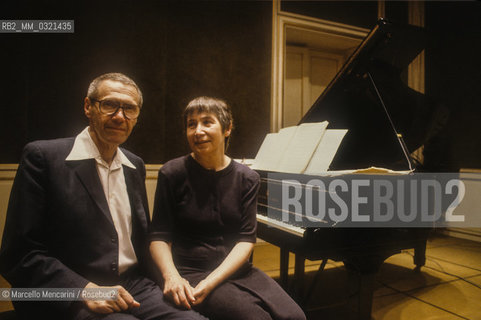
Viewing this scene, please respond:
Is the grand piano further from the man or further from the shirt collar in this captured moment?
the shirt collar

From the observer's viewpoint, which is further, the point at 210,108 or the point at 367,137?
the point at 367,137

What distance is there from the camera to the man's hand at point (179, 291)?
1.19 meters

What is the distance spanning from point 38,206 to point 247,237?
844 millimetres

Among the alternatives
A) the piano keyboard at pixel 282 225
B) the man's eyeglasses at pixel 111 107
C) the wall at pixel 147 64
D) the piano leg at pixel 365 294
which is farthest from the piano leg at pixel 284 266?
the wall at pixel 147 64

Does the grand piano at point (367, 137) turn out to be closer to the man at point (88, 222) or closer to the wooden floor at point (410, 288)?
the wooden floor at point (410, 288)

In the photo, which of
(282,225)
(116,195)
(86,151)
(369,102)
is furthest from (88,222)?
(369,102)

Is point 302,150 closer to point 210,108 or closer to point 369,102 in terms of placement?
point 210,108

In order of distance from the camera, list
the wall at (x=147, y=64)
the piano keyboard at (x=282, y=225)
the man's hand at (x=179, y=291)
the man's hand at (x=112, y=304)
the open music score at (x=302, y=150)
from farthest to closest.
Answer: the wall at (x=147, y=64) < the open music score at (x=302, y=150) < the piano keyboard at (x=282, y=225) < the man's hand at (x=179, y=291) < the man's hand at (x=112, y=304)

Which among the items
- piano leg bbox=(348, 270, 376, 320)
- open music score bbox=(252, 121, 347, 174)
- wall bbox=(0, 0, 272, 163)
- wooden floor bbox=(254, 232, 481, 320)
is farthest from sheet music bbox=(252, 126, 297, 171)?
wall bbox=(0, 0, 272, 163)

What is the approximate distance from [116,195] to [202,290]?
0.53 m

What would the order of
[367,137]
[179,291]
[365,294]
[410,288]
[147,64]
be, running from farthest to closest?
[147,64], [410,288], [367,137], [365,294], [179,291]

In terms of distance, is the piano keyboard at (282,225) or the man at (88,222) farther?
the piano keyboard at (282,225)

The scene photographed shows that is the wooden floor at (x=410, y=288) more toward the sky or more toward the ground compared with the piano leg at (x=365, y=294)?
more toward the ground

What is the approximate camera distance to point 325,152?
6.26 ft
